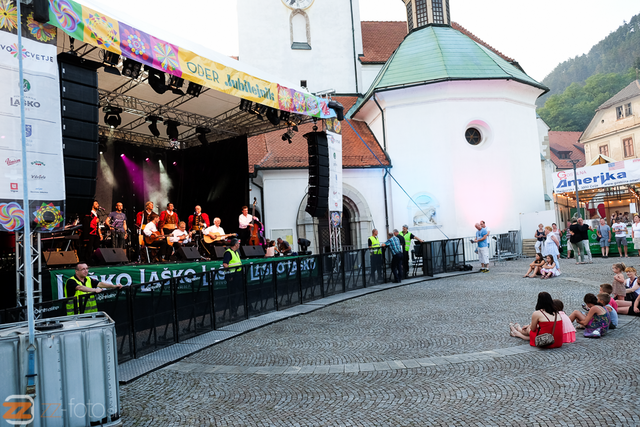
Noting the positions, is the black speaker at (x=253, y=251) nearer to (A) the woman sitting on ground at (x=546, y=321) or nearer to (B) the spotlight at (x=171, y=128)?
(B) the spotlight at (x=171, y=128)

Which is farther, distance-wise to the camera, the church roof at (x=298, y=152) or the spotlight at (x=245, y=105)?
the church roof at (x=298, y=152)

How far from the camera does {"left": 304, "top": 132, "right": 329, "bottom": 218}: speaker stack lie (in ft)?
47.8

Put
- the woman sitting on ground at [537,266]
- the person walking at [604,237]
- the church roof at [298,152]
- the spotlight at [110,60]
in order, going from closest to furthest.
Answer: the spotlight at [110,60]
the woman sitting on ground at [537,266]
the person walking at [604,237]
the church roof at [298,152]

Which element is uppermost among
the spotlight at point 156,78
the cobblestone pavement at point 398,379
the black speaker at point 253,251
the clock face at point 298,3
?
the clock face at point 298,3

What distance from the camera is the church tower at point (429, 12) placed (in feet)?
85.7

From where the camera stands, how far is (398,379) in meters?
5.33

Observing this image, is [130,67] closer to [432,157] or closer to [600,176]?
[432,157]

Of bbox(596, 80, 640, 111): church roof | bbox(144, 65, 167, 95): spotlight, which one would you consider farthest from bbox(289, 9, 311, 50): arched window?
bbox(596, 80, 640, 111): church roof

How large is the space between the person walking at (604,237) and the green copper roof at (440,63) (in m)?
7.92

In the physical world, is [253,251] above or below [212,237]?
below

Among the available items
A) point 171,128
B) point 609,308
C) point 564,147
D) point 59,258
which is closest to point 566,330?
point 609,308

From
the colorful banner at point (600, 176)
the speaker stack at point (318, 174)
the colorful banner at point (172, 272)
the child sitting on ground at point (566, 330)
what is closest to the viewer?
the child sitting on ground at point (566, 330)

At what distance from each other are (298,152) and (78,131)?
48.4ft

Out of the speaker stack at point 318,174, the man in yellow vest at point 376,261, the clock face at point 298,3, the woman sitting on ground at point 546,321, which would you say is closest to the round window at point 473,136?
the speaker stack at point 318,174
